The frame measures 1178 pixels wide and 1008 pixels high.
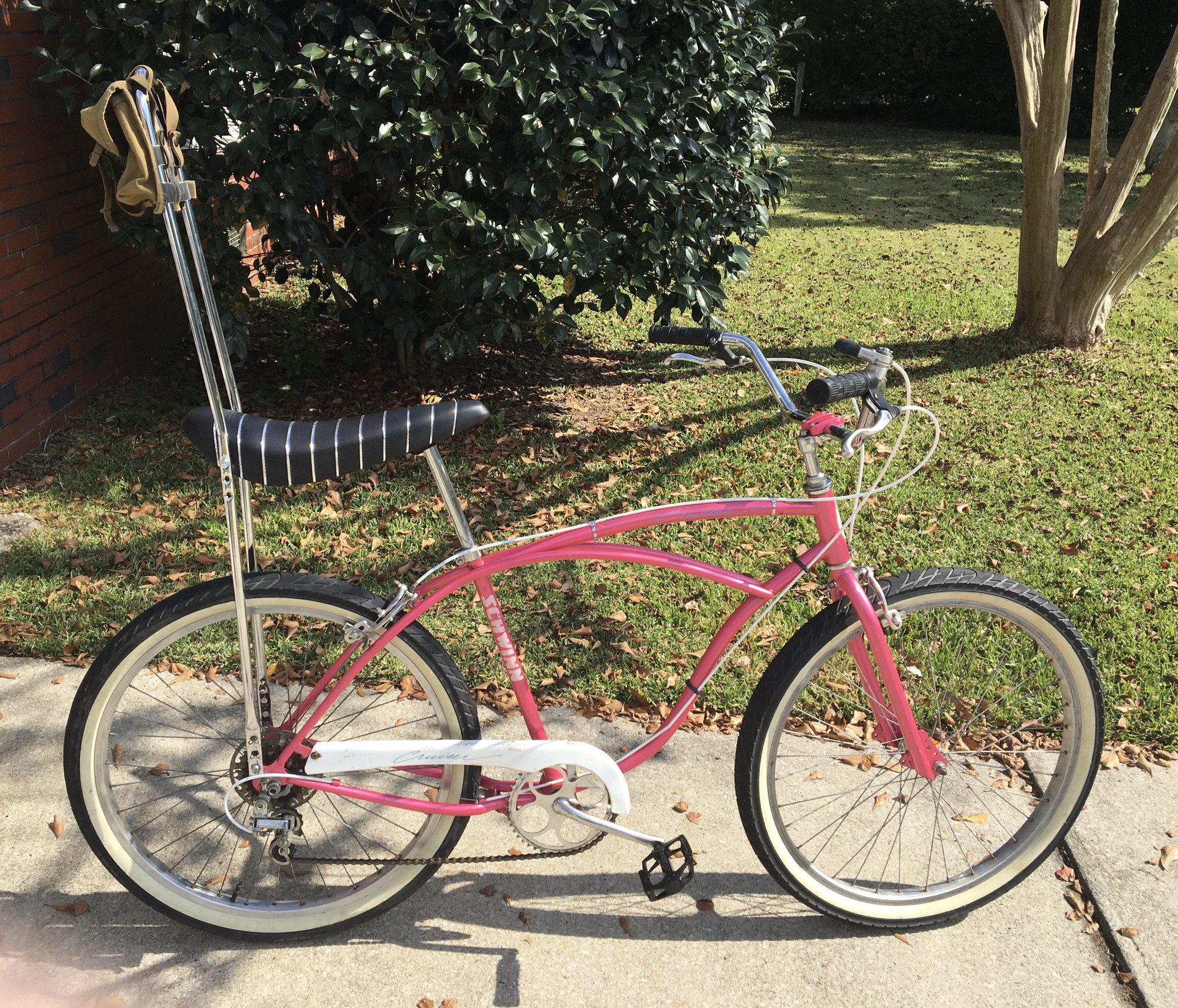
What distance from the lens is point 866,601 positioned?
2459 millimetres

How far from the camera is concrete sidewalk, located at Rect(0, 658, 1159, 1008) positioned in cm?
253

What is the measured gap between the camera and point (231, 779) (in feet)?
8.59

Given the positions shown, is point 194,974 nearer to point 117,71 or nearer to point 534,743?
point 534,743

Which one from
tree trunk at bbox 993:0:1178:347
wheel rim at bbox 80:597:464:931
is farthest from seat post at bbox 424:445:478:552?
tree trunk at bbox 993:0:1178:347

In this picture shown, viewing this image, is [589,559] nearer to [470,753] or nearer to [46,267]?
[470,753]

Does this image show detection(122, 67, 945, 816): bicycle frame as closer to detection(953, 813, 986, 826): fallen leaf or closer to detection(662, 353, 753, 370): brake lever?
detection(662, 353, 753, 370): brake lever

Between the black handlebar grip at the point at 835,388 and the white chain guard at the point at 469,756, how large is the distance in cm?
98

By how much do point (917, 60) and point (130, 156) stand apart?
20.4 m

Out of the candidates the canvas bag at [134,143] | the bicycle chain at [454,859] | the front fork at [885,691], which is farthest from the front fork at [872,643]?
the canvas bag at [134,143]

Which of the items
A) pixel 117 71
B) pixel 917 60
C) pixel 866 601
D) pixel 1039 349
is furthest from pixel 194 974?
pixel 917 60

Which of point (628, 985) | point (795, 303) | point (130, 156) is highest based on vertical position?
point (130, 156)

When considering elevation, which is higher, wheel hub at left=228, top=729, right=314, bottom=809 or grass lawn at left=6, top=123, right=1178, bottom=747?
wheel hub at left=228, top=729, right=314, bottom=809

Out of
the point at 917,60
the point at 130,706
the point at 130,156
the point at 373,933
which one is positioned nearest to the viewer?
the point at 130,156

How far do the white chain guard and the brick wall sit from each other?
3.22 m
